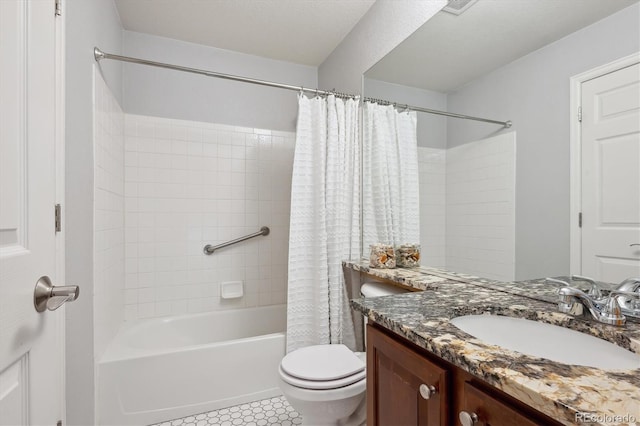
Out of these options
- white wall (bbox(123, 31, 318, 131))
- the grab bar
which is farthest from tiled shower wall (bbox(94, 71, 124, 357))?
the grab bar

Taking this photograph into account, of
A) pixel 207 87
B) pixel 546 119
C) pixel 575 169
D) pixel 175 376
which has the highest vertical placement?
pixel 207 87

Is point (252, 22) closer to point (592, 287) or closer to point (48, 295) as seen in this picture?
point (48, 295)

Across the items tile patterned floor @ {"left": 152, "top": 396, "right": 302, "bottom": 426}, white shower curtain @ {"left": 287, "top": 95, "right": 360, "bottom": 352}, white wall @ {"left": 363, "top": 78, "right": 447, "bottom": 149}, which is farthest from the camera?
white shower curtain @ {"left": 287, "top": 95, "right": 360, "bottom": 352}

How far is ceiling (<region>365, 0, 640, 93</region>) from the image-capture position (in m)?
0.92

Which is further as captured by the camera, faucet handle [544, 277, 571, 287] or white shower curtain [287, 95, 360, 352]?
white shower curtain [287, 95, 360, 352]

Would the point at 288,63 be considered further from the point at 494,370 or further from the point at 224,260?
the point at 494,370

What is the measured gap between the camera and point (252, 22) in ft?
6.93

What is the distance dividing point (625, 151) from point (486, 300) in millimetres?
541

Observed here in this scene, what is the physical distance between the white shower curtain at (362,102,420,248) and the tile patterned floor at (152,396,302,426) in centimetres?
106

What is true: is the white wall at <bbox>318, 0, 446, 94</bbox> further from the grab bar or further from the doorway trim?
the grab bar

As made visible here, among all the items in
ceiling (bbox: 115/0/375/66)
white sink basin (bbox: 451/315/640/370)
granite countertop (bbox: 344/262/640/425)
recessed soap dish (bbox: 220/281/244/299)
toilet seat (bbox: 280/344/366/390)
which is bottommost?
toilet seat (bbox: 280/344/366/390)

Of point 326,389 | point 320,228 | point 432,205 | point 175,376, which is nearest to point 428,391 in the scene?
point 326,389

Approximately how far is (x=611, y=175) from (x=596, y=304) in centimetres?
34

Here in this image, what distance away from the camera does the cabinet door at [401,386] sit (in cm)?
67
